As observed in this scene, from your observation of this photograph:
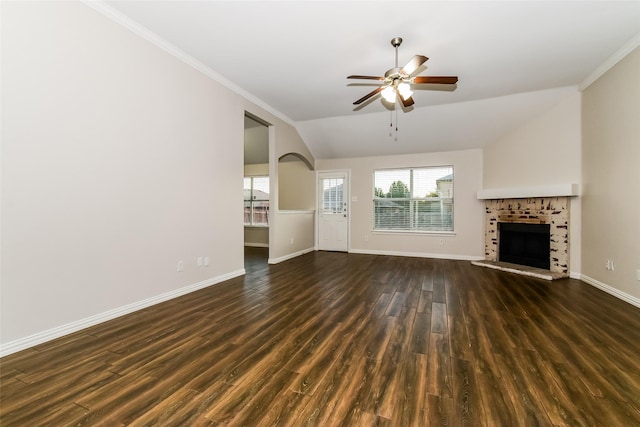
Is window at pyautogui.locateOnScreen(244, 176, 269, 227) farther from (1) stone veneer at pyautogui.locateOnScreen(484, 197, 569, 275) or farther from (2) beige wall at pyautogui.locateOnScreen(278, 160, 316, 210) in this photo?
(1) stone veneer at pyautogui.locateOnScreen(484, 197, 569, 275)

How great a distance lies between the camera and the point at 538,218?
194 inches

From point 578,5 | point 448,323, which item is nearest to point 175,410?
point 448,323

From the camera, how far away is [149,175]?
309 cm

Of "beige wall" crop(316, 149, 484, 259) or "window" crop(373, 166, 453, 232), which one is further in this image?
"window" crop(373, 166, 453, 232)

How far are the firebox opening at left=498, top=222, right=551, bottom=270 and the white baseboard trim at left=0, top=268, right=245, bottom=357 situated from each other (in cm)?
556

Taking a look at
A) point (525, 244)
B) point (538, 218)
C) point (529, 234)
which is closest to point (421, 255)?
point (525, 244)

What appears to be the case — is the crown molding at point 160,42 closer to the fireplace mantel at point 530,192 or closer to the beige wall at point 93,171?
the beige wall at point 93,171

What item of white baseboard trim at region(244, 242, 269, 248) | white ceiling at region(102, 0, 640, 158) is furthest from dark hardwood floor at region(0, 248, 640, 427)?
white baseboard trim at region(244, 242, 269, 248)

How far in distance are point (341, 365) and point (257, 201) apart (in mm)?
6532

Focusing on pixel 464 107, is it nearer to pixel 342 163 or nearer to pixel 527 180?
pixel 527 180

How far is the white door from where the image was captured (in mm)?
7129

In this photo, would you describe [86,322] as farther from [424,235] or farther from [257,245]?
[424,235]

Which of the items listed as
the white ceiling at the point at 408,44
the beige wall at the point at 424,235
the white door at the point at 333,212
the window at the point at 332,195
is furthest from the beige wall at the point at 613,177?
the window at the point at 332,195

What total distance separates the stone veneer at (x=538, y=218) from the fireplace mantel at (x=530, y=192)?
0.56 feet
